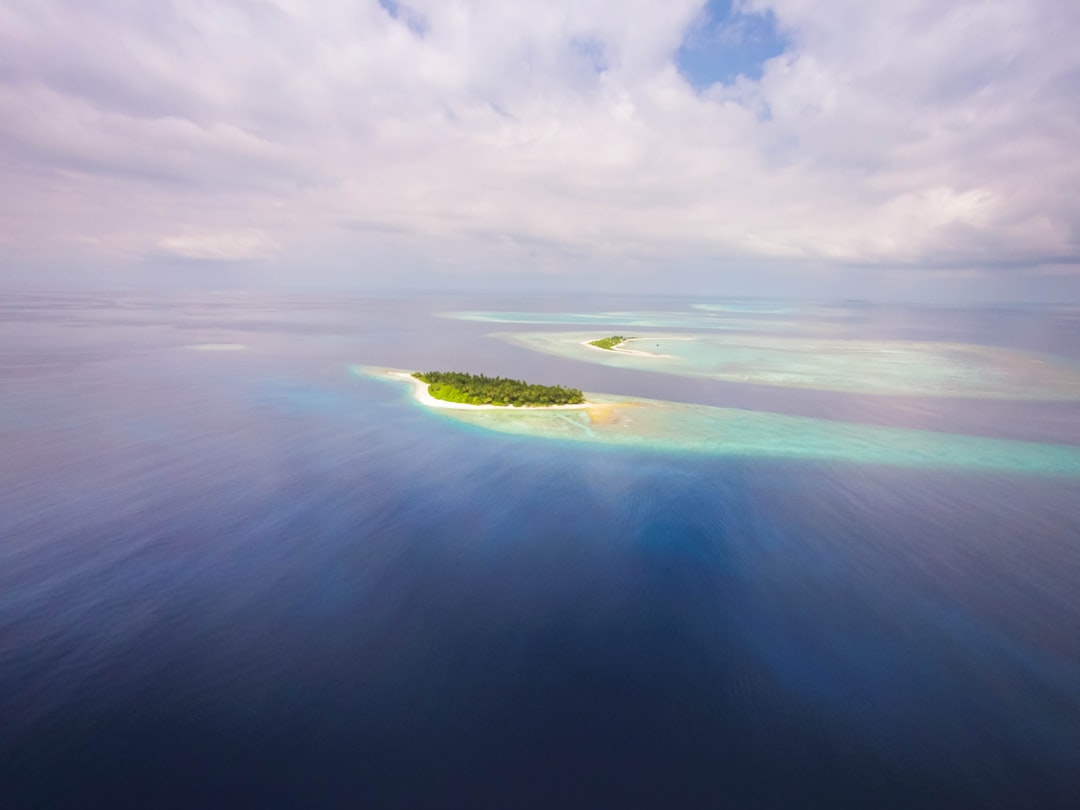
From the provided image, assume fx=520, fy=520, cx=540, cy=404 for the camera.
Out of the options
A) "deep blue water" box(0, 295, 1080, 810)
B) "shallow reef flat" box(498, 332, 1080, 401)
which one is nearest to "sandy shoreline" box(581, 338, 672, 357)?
"shallow reef flat" box(498, 332, 1080, 401)

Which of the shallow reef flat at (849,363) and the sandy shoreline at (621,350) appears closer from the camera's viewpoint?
the shallow reef flat at (849,363)

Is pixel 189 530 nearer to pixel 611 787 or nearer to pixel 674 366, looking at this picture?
pixel 611 787

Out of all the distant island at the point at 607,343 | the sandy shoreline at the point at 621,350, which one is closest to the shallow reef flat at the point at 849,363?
the sandy shoreline at the point at 621,350

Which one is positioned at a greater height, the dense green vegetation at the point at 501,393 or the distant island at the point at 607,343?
the distant island at the point at 607,343

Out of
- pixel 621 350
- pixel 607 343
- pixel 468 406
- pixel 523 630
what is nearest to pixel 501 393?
pixel 468 406

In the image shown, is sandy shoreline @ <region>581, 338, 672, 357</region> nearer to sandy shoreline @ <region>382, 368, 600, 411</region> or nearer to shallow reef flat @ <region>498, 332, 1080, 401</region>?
shallow reef flat @ <region>498, 332, 1080, 401</region>

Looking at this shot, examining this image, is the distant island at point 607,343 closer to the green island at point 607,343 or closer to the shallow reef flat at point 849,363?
the green island at point 607,343

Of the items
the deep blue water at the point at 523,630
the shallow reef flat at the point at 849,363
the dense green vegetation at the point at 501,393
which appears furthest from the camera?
the shallow reef flat at the point at 849,363
